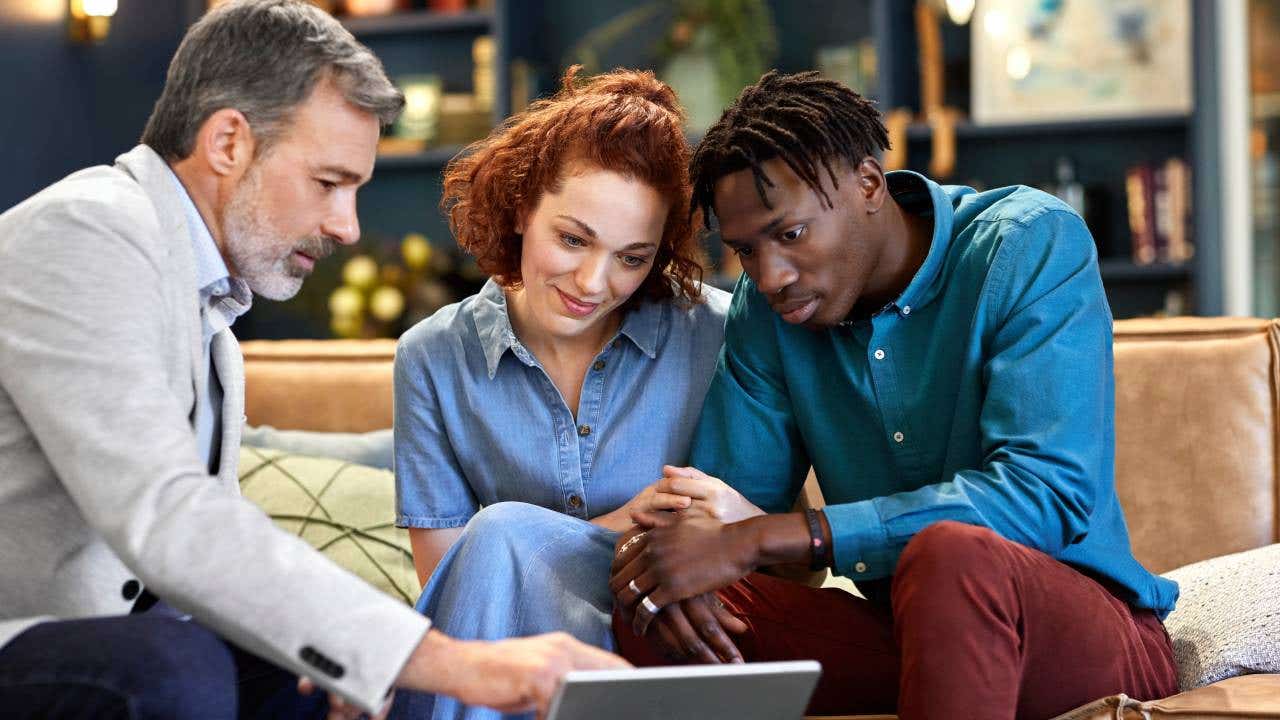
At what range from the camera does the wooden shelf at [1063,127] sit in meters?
4.01

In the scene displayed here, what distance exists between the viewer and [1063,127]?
4.12 m

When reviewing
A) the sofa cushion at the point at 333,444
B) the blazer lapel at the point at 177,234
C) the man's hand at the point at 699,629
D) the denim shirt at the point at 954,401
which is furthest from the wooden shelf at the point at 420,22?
the man's hand at the point at 699,629

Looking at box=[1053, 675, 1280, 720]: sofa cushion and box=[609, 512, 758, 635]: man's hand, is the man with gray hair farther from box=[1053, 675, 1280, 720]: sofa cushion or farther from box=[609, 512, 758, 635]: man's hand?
box=[1053, 675, 1280, 720]: sofa cushion

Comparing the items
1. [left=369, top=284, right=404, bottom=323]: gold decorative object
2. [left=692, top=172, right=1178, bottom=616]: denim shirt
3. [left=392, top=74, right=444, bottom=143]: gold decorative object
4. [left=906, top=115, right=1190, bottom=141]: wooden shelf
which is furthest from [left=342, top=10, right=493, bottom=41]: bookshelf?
[left=692, top=172, right=1178, bottom=616]: denim shirt

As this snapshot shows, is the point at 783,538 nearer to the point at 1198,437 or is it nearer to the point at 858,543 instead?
the point at 858,543

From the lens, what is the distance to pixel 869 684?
1683mm

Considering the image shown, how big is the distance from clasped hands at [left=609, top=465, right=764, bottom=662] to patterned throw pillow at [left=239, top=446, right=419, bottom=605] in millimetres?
692

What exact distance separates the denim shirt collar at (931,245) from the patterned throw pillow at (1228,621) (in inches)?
22.2

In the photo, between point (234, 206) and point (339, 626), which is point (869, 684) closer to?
point (339, 626)

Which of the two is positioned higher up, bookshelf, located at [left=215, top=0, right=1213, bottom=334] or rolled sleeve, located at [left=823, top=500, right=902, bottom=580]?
bookshelf, located at [left=215, top=0, right=1213, bottom=334]

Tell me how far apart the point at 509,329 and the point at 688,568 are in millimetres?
605

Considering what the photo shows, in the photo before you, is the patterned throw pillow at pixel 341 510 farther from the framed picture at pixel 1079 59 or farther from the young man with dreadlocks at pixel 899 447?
the framed picture at pixel 1079 59

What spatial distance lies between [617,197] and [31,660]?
3.19 ft

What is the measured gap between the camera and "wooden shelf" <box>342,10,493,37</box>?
14.5 ft
